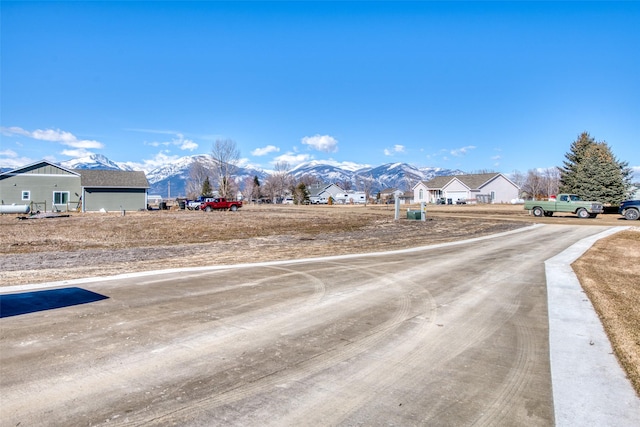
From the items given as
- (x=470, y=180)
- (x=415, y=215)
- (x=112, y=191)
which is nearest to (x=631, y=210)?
(x=415, y=215)

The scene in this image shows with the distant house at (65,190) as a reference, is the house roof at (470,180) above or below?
above

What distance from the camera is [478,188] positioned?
7981 cm

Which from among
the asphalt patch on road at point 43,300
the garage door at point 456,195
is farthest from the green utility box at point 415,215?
the garage door at point 456,195

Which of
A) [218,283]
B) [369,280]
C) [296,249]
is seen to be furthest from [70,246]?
[369,280]

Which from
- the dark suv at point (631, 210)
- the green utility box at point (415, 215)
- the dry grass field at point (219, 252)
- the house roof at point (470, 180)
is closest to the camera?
the dry grass field at point (219, 252)

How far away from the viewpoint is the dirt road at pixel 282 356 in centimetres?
336

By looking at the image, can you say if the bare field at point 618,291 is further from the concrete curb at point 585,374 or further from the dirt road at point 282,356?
the dirt road at point 282,356

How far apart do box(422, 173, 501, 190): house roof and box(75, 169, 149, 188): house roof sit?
201ft

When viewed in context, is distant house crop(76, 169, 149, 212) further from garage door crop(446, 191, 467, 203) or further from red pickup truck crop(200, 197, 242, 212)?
garage door crop(446, 191, 467, 203)

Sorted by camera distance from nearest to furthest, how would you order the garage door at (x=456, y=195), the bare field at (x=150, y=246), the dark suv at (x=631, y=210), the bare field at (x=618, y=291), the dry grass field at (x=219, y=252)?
1. the bare field at (x=618, y=291)
2. the dry grass field at (x=219, y=252)
3. the bare field at (x=150, y=246)
4. the dark suv at (x=631, y=210)
5. the garage door at (x=456, y=195)

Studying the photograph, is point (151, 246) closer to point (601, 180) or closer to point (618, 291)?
point (618, 291)

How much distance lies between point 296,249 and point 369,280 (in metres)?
6.60

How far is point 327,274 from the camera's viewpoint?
383 inches

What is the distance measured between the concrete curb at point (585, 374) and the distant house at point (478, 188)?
73330 mm
